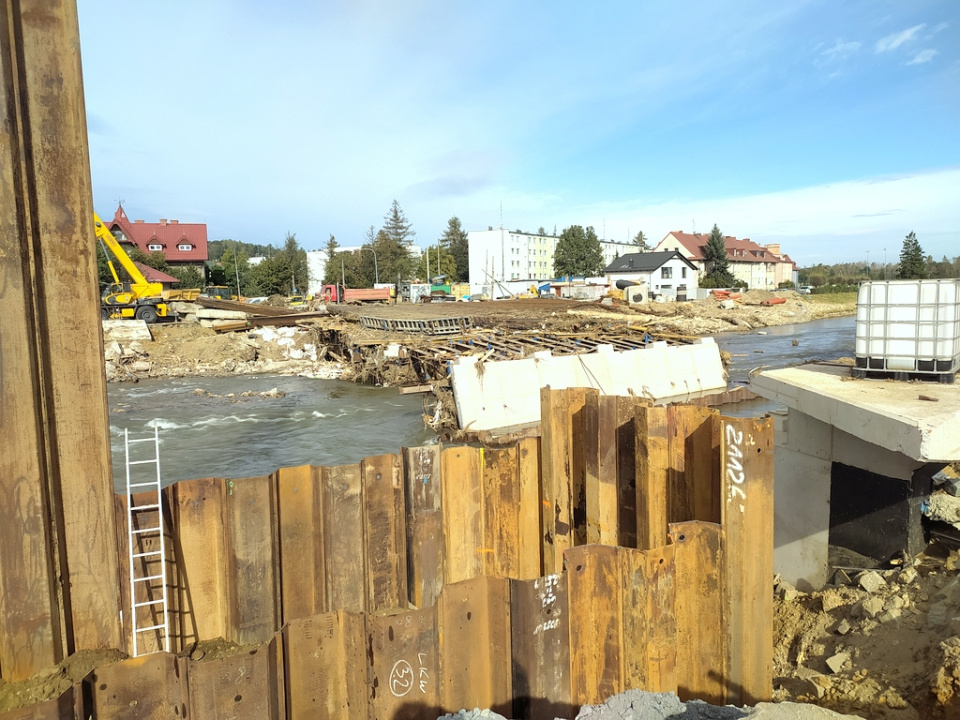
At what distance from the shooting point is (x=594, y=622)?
376 cm

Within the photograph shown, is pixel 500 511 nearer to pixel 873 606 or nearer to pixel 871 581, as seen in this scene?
pixel 873 606

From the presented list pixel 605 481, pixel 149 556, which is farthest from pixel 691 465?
pixel 149 556

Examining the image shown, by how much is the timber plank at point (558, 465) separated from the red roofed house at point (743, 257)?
87433 mm

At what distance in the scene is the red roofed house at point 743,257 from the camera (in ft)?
303

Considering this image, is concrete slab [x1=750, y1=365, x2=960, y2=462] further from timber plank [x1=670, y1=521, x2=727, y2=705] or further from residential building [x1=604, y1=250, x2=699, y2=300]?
residential building [x1=604, y1=250, x2=699, y2=300]

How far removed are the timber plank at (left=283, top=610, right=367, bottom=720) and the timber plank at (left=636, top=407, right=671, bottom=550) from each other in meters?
2.27

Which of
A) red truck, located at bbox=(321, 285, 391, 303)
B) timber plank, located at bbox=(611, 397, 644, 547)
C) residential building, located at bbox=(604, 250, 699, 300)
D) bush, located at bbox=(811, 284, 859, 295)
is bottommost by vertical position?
timber plank, located at bbox=(611, 397, 644, 547)

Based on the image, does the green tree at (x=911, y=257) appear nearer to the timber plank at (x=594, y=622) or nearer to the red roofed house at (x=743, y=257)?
the red roofed house at (x=743, y=257)

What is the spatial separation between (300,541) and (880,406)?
4568 millimetres

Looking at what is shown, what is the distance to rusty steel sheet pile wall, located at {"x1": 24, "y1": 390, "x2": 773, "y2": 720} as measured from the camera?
3.51 meters

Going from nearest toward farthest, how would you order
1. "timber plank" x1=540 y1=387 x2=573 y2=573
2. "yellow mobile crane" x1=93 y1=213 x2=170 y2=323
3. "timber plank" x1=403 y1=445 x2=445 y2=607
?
"timber plank" x1=403 y1=445 x2=445 y2=607
"timber plank" x1=540 y1=387 x2=573 y2=573
"yellow mobile crane" x1=93 y1=213 x2=170 y2=323

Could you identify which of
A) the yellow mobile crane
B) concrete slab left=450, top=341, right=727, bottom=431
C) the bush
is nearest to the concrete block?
the yellow mobile crane

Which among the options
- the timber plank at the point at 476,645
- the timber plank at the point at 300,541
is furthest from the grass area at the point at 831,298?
the timber plank at the point at 476,645

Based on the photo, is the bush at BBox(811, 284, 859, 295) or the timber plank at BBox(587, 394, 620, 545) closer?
the timber plank at BBox(587, 394, 620, 545)
